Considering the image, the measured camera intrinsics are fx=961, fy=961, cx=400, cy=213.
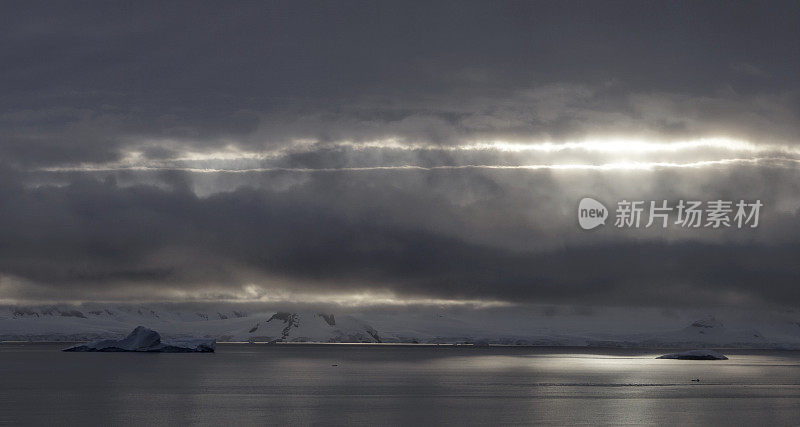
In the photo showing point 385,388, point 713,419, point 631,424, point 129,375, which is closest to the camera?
point 631,424

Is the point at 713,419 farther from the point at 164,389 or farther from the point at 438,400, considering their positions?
the point at 164,389

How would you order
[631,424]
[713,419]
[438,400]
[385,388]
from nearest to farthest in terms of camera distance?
[631,424], [713,419], [438,400], [385,388]

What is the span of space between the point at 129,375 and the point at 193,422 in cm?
10577

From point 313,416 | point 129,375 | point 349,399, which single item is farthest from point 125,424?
point 129,375

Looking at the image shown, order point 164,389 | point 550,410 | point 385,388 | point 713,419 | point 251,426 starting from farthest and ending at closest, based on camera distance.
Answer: point 385,388
point 164,389
point 550,410
point 713,419
point 251,426

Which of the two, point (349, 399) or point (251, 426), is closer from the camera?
point (251, 426)

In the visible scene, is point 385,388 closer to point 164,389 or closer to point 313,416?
point 164,389

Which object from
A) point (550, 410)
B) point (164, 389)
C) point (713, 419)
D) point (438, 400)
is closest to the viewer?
point (713, 419)

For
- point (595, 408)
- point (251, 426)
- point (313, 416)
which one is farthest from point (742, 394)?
point (251, 426)

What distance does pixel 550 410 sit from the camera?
100875mm

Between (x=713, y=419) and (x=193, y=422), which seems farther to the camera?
(x=713, y=419)

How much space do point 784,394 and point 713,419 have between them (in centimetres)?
5105

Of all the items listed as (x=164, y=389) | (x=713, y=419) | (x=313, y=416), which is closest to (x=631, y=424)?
(x=713, y=419)

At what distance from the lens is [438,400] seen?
11500cm
